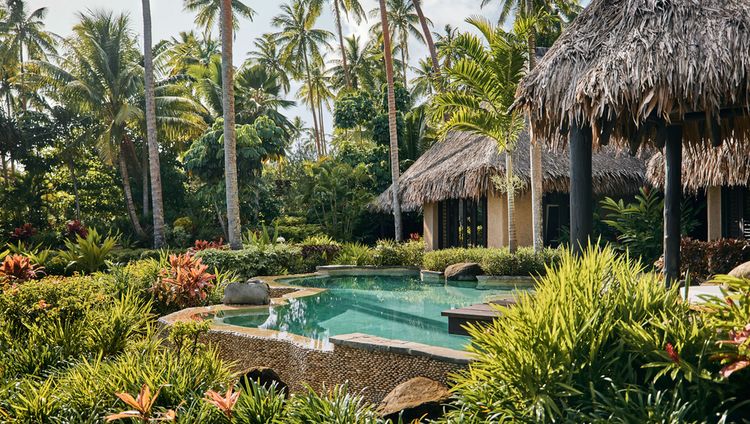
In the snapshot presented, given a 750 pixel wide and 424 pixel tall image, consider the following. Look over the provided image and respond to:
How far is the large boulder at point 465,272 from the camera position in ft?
44.3

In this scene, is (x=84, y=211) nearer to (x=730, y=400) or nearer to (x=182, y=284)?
(x=182, y=284)

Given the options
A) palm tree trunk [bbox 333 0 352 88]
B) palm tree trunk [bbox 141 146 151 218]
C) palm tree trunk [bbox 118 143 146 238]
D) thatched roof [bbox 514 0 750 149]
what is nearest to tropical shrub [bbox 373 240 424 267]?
thatched roof [bbox 514 0 750 149]

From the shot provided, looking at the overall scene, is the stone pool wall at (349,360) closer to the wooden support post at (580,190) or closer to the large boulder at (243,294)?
the wooden support post at (580,190)

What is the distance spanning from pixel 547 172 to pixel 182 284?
10281mm

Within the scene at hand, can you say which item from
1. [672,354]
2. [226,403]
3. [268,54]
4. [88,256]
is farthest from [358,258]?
[268,54]

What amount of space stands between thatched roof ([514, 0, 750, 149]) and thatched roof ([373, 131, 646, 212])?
9.06m

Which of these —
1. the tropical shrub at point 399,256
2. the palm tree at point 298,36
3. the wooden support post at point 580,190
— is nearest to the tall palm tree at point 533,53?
the tropical shrub at point 399,256

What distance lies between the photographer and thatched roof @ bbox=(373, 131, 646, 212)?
1603 centimetres

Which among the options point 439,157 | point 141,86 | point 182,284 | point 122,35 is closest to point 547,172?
point 439,157

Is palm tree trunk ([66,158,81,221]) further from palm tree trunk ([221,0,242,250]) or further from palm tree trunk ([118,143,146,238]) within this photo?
palm tree trunk ([221,0,242,250])

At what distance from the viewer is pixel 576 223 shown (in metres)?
5.96

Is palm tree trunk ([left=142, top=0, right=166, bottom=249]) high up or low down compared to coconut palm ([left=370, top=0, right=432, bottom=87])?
down

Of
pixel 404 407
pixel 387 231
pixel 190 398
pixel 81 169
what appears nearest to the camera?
pixel 190 398

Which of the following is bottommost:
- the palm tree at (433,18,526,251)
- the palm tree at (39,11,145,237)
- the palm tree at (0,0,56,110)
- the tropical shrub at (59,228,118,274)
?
the tropical shrub at (59,228,118,274)
